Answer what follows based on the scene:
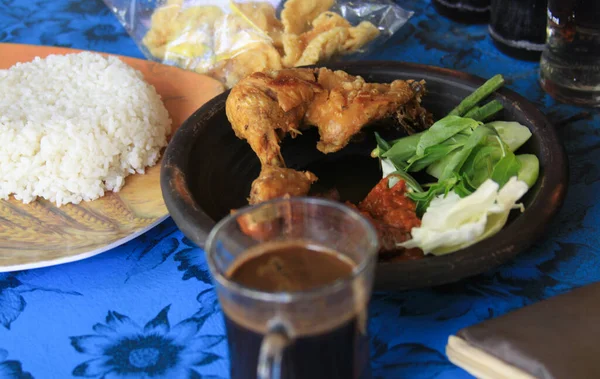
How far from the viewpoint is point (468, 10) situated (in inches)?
88.9

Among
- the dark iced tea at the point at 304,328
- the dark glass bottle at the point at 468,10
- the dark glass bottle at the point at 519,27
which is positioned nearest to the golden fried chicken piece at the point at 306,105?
the dark iced tea at the point at 304,328

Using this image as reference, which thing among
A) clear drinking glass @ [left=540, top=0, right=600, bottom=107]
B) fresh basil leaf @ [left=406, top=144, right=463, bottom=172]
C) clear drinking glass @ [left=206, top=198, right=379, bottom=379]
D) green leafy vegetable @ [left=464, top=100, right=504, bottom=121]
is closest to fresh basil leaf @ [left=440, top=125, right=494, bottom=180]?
fresh basil leaf @ [left=406, top=144, right=463, bottom=172]

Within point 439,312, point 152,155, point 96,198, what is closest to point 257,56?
point 152,155

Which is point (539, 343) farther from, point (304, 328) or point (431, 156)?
point (431, 156)

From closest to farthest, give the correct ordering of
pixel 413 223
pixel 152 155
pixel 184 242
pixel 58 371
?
pixel 58 371, pixel 413 223, pixel 184 242, pixel 152 155

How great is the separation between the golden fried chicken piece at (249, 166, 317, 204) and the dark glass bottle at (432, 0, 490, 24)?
1.26 m

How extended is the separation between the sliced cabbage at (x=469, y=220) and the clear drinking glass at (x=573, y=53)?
692 millimetres

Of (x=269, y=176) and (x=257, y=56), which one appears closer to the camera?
(x=269, y=176)

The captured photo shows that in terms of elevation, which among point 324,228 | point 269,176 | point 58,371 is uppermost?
point 324,228

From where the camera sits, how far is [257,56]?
73.2 inches

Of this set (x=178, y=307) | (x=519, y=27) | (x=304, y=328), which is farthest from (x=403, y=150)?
(x=519, y=27)

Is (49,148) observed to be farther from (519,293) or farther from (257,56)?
(519,293)

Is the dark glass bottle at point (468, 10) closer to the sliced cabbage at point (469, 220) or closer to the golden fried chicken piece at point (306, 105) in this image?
the golden fried chicken piece at point (306, 105)

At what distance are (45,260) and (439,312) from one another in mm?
792
